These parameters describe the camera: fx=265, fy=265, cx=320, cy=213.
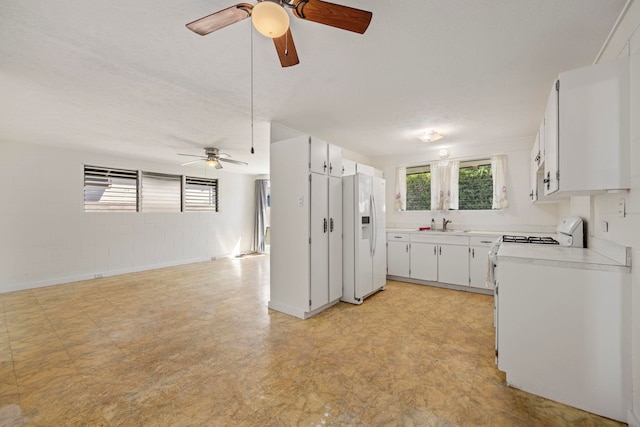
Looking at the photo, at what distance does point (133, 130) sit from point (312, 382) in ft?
13.9

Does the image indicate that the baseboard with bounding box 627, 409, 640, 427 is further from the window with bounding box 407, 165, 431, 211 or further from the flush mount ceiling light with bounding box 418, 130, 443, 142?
the window with bounding box 407, 165, 431, 211

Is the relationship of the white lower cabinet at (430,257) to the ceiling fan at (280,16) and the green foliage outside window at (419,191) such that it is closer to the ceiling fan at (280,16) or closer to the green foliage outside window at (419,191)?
the green foliage outside window at (419,191)

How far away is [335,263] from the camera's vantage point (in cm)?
362

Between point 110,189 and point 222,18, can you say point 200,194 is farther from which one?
point 222,18

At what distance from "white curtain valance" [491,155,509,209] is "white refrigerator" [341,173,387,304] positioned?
89.3 inches

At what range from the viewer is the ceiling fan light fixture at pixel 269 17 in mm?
1248

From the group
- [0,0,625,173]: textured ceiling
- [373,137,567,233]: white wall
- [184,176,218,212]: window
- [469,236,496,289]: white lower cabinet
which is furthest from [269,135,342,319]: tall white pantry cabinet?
[184,176,218,212]: window

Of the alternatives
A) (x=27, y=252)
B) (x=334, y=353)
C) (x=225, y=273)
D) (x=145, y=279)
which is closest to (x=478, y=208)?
(x=334, y=353)

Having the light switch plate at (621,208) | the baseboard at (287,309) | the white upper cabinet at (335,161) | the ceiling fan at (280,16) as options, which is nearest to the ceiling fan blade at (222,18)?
the ceiling fan at (280,16)

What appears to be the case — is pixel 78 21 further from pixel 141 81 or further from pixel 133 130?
pixel 133 130

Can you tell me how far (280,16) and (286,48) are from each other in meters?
0.38

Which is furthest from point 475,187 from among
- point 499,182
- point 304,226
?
point 304,226

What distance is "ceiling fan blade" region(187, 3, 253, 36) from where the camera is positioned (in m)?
1.39

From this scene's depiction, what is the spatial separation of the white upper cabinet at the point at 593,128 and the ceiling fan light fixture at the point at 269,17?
1.84 metres
